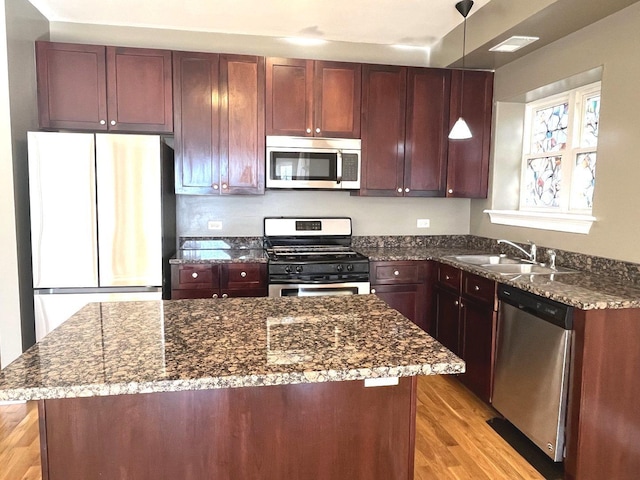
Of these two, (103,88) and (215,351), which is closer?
(215,351)

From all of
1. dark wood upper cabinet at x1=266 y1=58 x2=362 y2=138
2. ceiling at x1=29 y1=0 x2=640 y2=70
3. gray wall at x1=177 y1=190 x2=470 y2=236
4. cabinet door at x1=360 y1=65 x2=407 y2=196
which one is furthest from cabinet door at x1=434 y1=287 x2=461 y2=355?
ceiling at x1=29 y1=0 x2=640 y2=70

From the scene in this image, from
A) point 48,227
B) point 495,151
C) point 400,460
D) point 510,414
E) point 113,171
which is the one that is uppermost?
point 495,151

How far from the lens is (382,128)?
3.56 meters

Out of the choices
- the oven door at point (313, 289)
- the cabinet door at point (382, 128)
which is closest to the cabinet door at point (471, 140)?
the cabinet door at point (382, 128)

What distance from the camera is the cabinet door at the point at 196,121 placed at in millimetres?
3242

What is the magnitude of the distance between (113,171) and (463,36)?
107 inches

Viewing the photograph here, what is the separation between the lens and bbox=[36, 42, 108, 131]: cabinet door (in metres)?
3.08

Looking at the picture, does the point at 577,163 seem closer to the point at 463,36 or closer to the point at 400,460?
the point at 463,36

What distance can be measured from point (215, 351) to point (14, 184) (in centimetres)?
237

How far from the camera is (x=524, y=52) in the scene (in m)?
3.17

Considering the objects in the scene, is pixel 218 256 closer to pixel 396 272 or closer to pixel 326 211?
pixel 326 211

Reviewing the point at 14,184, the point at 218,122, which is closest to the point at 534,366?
the point at 218,122

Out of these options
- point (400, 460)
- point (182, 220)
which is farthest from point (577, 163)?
point (182, 220)

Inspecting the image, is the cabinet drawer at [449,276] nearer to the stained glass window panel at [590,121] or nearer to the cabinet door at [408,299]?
the cabinet door at [408,299]
